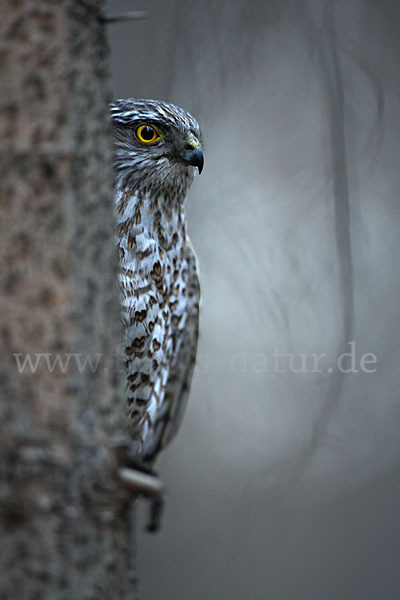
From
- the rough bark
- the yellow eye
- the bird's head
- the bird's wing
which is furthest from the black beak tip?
the rough bark

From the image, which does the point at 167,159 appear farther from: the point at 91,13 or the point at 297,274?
the point at 91,13

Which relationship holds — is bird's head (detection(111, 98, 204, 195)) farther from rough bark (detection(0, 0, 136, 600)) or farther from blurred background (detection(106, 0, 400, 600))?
rough bark (detection(0, 0, 136, 600))

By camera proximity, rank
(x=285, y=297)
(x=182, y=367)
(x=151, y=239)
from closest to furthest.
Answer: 1. (x=151, y=239)
2. (x=182, y=367)
3. (x=285, y=297)

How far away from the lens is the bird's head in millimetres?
2518

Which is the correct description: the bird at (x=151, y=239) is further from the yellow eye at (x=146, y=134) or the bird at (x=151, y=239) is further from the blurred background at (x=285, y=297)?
the blurred background at (x=285, y=297)

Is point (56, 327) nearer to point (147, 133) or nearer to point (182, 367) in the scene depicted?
point (147, 133)

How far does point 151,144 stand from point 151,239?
377 millimetres

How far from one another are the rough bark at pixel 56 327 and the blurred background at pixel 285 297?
6.79 feet

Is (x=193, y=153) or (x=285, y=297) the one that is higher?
(x=193, y=153)

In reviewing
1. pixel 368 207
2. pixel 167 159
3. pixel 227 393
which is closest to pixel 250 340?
pixel 227 393

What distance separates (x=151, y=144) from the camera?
2.54 meters

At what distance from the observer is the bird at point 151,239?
8.05ft

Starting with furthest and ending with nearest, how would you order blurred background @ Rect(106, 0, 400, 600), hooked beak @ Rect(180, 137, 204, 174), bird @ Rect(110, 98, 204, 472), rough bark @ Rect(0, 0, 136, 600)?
blurred background @ Rect(106, 0, 400, 600)
hooked beak @ Rect(180, 137, 204, 174)
bird @ Rect(110, 98, 204, 472)
rough bark @ Rect(0, 0, 136, 600)

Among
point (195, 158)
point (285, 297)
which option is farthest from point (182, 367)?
point (195, 158)
